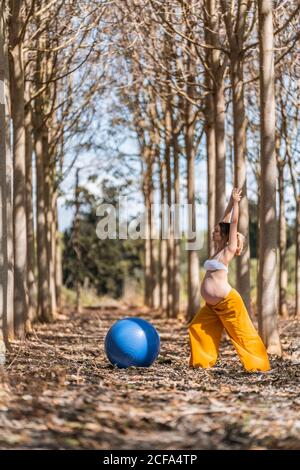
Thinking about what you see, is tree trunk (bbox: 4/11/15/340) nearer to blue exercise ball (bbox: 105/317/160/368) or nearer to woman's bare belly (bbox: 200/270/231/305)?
blue exercise ball (bbox: 105/317/160/368)

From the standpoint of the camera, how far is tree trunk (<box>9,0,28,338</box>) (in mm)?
15906

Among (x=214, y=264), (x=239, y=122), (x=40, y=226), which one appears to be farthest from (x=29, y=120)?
(x=214, y=264)

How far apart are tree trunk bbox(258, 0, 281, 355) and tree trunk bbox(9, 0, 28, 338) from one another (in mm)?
4431

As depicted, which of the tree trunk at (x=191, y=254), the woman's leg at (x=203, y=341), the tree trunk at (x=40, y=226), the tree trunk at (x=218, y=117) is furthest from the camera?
the tree trunk at (x=191, y=254)

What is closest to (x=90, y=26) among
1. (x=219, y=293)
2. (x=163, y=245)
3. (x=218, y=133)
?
(x=218, y=133)

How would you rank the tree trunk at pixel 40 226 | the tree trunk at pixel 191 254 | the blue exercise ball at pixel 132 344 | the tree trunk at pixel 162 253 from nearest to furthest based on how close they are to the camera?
the blue exercise ball at pixel 132 344, the tree trunk at pixel 40 226, the tree trunk at pixel 191 254, the tree trunk at pixel 162 253

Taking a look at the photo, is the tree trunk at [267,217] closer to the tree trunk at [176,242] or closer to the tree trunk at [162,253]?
the tree trunk at [176,242]

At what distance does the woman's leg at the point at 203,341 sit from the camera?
36.3 feet

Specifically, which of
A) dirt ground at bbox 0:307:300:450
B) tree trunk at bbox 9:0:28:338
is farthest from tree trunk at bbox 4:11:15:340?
dirt ground at bbox 0:307:300:450

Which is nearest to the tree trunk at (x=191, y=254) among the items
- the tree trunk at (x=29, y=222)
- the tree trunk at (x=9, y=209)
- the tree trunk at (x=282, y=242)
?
the tree trunk at (x=282, y=242)

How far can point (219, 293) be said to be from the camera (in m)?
11.0

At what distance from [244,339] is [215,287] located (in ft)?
2.19

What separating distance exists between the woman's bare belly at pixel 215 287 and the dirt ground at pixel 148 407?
81 centimetres

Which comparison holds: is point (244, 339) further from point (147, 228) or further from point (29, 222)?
point (147, 228)
